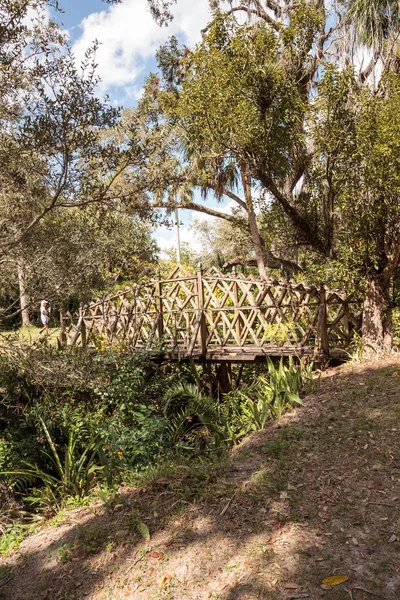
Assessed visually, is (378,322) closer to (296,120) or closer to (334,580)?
(296,120)

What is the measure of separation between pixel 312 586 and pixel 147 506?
195 cm

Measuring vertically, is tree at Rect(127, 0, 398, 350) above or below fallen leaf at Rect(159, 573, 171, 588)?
above

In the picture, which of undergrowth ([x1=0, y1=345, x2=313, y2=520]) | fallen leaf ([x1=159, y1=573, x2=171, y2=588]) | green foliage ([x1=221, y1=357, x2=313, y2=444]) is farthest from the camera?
green foliage ([x1=221, y1=357, x2=313, y2=444])

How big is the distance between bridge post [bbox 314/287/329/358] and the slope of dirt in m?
2.96

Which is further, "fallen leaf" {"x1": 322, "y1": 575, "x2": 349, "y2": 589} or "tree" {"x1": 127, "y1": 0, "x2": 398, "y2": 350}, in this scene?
"tree" {"x1": 127, "y1": 0, "x2": 398, "y2": 350}

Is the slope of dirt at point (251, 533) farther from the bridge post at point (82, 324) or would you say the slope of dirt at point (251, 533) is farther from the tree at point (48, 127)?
the bridge post at point (82, 324)

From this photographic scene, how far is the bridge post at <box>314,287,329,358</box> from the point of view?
884cm

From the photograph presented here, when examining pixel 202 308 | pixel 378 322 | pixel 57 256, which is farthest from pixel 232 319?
pixel 57 256

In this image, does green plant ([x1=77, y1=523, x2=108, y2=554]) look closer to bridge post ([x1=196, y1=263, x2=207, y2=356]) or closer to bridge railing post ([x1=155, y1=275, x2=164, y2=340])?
bridge post ([x1=196, y1=263, x2=207, y2=356])

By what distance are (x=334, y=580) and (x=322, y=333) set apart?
585cm

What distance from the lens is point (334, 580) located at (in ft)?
11.1

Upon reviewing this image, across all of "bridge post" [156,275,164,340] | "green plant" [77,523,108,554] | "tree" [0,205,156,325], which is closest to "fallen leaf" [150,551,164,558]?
"green plant" [77,523,108,554]

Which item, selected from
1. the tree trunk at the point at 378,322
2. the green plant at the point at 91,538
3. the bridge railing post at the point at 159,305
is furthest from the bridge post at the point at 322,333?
the green plant at the point at 91,538

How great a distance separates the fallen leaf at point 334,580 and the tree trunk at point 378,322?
594cm
